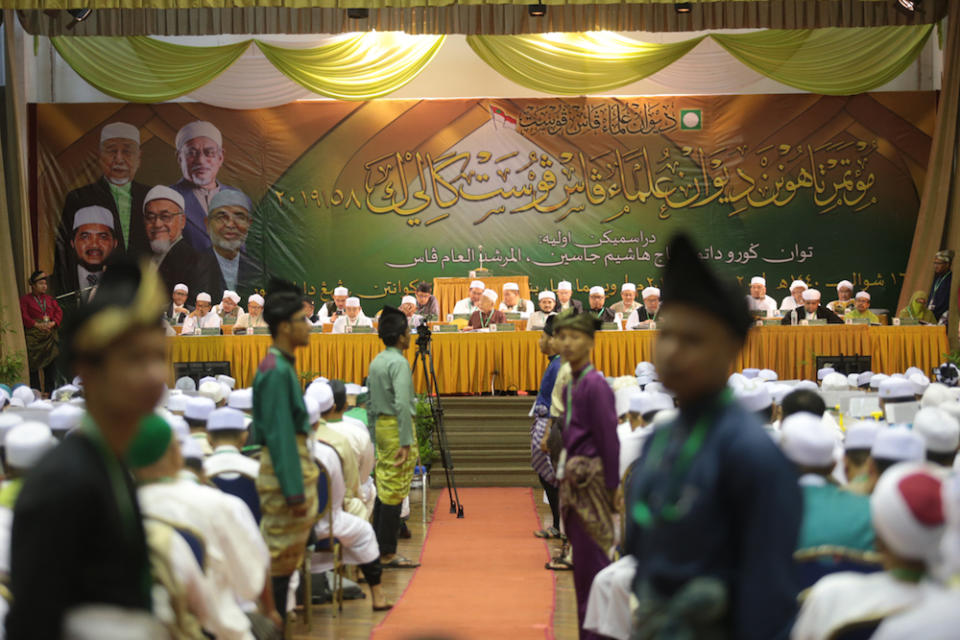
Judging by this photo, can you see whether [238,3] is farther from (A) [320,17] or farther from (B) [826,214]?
(B) [826,214]

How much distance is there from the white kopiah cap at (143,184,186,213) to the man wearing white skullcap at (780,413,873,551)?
12.7m

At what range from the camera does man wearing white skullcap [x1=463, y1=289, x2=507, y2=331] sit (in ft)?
36.7

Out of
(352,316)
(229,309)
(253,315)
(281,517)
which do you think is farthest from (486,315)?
(281,517)

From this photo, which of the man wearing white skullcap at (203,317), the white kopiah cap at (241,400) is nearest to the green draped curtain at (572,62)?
the man wearing white skullcap at (203,317)

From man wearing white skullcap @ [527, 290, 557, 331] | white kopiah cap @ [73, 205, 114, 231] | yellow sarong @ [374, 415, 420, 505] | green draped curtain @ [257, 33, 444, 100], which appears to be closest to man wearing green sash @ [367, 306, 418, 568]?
yellow sarong @ [374, 415, 420, 505]

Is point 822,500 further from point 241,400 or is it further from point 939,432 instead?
point 241,400

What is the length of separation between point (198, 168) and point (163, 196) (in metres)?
0.63

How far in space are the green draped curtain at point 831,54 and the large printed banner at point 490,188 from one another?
158 centimetres

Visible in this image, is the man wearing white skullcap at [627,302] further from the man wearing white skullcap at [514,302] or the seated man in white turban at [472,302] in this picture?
the seated man in white turban at [472,302]

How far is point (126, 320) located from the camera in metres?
1.60

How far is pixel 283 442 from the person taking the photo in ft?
12.1

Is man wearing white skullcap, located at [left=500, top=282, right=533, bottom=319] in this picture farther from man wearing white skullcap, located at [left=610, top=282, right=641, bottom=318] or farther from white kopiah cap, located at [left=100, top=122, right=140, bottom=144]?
white kopiah cap, located at [left=100, top=122, right=140, bottom=144]

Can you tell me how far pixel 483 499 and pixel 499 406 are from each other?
43.2 inches

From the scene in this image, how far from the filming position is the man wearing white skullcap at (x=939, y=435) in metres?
3.49
